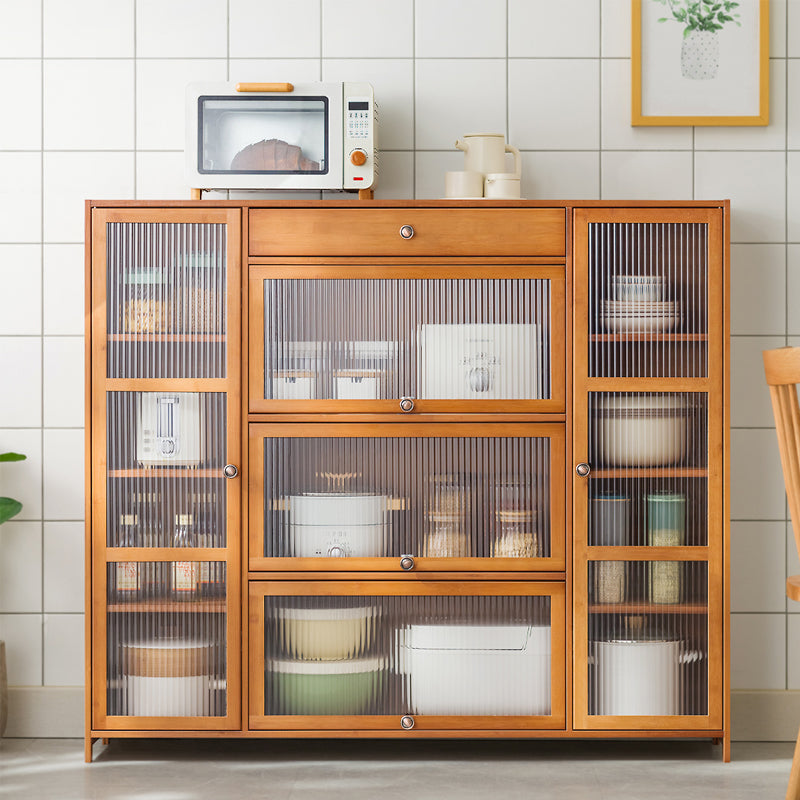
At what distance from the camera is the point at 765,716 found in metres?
2.63

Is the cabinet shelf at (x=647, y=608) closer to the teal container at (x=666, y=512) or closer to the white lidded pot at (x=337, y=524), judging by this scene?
the teal container at (x=666, y=512)

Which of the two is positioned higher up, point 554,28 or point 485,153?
point 554,28

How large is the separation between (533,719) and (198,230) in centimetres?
151

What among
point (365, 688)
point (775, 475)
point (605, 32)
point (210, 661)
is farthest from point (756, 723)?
point (605, 32)

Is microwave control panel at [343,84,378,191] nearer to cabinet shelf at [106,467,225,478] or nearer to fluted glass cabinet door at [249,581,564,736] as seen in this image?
cabinet shelf at [106,467,225,478]

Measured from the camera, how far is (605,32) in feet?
8.79

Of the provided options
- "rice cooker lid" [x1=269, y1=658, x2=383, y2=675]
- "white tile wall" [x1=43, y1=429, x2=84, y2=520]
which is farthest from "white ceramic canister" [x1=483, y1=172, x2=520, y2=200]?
"white tile wall" [x1=43, y1=429, x2=84, y2=520]

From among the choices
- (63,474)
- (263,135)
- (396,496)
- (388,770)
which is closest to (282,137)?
(263,135)

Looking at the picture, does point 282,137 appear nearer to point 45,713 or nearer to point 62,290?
point 62,290

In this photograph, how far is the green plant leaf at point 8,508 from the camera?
246cm

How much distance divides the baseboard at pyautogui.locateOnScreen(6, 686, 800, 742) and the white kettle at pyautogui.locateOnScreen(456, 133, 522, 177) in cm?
164

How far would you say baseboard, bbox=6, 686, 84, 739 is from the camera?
265 cm

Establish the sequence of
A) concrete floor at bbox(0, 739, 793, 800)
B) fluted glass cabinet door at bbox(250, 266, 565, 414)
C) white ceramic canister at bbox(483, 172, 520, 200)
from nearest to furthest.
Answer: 1. concrete floor at bbox(0, 739, 793, 800)
2. fluted glass cabinet door at bbox(250, 266, 565, 414)
3. white ceramic canister at bbox(483, 172, 520, 200)

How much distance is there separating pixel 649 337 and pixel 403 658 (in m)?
1.03
